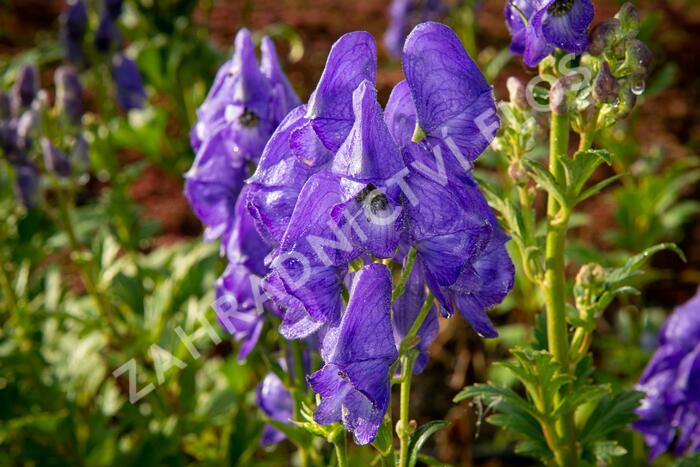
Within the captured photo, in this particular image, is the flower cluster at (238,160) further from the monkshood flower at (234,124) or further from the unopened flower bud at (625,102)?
the unopened flower bud at (625,102)

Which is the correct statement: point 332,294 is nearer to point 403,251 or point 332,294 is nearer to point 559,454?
point 403,251

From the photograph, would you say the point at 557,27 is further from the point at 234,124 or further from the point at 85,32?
the point at 85,32

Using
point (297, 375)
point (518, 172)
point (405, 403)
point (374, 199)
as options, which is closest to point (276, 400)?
point (297, 375)

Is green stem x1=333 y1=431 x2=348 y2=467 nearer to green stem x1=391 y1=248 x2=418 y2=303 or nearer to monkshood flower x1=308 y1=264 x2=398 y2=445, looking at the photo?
monkshood flower x1=308 y1=264 x2=398 y2=445

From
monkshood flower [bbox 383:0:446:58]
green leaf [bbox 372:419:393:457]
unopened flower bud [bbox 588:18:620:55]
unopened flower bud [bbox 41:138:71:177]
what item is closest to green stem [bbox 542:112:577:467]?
unopened flower bud [bbox 588:18:620:55]

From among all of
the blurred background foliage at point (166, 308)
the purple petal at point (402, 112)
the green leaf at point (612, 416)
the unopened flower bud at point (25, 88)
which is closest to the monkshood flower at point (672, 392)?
the green leaf at point (612, 416)
